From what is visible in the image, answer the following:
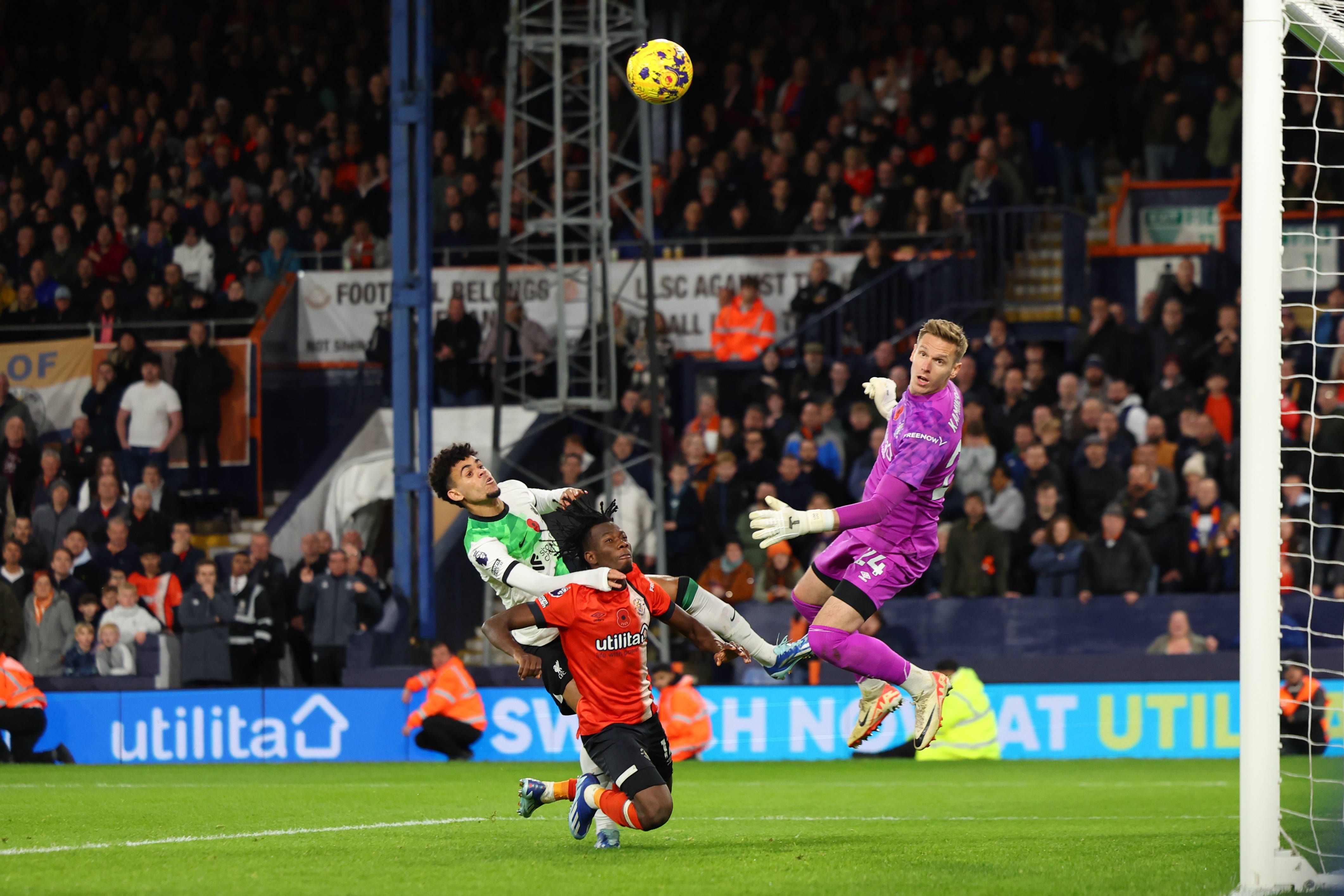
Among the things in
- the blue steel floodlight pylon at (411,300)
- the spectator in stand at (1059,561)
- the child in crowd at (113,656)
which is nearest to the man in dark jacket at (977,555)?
the spectator in stand at (1059,561)

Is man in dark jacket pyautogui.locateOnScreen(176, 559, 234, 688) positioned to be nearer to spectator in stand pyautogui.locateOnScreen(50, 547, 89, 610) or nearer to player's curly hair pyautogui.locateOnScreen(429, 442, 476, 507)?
spectator in stand pyautogui.locateOnScreen(50, 547, 89, 610)

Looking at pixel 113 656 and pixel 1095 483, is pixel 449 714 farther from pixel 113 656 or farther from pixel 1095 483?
pixel 1095 483

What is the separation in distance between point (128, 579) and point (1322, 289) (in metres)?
13.2

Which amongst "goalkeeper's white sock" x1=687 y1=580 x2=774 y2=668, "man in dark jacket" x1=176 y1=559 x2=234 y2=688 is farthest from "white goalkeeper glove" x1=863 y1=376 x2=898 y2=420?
"man in dark jacket" x1=176 y1=559 x2=234 y2=688

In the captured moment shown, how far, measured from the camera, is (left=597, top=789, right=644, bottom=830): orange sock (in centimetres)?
777

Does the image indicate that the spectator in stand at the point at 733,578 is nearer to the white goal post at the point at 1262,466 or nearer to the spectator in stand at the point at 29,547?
the spectator in stand at the point at 29,547

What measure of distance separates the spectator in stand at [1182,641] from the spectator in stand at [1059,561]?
931 millimetres

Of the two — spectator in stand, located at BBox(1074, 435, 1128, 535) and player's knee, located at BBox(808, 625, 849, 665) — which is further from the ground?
spectator in stand, located at BBox(1074, 435, 1128, 535)

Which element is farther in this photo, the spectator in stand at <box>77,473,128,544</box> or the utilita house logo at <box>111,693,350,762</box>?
the spectator in stand at <box>77,473,128,544</box>

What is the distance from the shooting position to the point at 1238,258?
807 inches

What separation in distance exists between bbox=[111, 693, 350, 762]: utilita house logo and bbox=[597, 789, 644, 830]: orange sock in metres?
9.20

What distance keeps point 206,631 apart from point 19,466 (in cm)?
419

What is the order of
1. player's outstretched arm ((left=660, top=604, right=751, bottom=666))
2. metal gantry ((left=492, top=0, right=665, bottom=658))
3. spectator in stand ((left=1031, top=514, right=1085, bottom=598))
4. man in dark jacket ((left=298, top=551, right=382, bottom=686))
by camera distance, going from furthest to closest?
man in dark jacket ((left=298, top=551, right=382, bottom=686)) → metal gantry ((left=492, top=0, right=665, bottom=658)) → spectator in stand ((left=1031, top=514, right=1085, bottom=598)) → player's outstretched arm ((left=660, top=604, right=751, bottom=666))

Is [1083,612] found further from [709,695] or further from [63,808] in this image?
[63,808]
